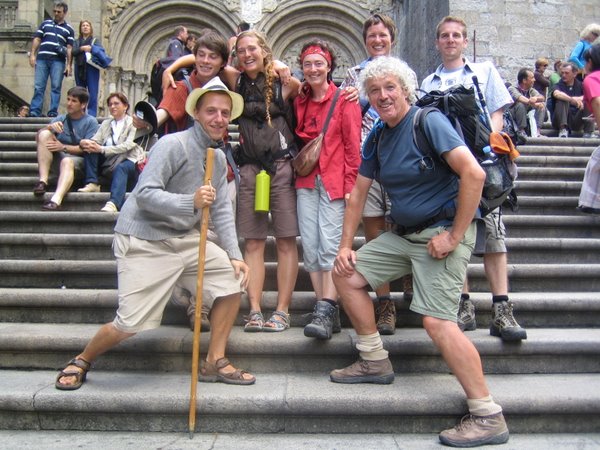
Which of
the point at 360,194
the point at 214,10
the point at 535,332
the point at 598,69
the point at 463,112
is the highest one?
the point at 214,10

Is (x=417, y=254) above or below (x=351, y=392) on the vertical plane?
above

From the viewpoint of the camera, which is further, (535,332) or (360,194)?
(535,332)

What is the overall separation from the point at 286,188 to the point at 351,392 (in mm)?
1496

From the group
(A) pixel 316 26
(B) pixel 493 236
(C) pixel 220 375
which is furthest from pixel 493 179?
(A) pixel 316 26

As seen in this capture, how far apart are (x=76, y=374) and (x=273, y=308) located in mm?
1446

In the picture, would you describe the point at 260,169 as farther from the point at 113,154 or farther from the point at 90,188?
the point at 90,188

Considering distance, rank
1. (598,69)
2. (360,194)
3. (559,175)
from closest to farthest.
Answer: (360,194) → (598,69) → (559,175)

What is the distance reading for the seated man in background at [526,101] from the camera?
773 cm

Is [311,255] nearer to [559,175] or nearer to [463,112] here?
[463,112]

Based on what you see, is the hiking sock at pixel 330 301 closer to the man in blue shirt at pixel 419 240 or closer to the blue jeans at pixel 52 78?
the man in blue shirt at pixel 419 240

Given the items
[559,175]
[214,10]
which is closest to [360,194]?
[559,175]

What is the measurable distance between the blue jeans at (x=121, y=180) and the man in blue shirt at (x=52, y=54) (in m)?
4.38

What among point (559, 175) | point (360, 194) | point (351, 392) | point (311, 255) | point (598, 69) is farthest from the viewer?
point (559, 175)

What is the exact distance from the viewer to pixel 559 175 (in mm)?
6430
